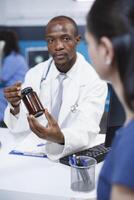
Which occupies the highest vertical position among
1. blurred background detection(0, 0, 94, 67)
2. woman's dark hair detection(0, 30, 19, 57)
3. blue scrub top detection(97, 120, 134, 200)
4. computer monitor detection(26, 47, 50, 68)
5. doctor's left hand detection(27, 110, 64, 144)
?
blurred background detection(0, 0, 94, 67)

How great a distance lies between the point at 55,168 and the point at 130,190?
70 centimetres

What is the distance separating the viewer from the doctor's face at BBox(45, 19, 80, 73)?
1507mm

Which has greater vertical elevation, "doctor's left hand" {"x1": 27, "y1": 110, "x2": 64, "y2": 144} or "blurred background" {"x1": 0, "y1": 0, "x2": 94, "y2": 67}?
"blurred background" {"x1": 0, "y1": 0, "x2": 94, "y2": 67}

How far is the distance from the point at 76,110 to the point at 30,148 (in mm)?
272

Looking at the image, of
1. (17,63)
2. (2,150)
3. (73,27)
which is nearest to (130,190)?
(2,150)

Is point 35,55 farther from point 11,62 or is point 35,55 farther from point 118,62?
point 118,62

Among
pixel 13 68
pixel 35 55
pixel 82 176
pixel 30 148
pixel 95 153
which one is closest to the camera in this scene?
pixel 82 176

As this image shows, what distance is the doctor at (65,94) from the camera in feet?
4.37

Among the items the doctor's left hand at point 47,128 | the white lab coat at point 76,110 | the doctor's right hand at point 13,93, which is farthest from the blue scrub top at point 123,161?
the doctor's right hand at point 13,93

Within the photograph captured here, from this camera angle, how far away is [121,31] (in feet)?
1.85

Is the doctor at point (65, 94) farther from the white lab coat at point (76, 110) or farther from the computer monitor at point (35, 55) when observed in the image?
the computer monitor at point (35, 55)

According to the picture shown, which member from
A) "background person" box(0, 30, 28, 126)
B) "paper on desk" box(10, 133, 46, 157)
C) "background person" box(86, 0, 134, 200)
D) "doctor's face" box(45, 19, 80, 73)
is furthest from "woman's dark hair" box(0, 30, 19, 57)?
"background person" box(86, 0, 134, 200)

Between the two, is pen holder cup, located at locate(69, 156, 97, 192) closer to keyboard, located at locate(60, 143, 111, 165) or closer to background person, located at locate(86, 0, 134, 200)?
keyboard, located at locate(60, 143, 111, 165)

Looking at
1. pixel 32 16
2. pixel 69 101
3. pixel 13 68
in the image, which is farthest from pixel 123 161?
pixel 32 16
